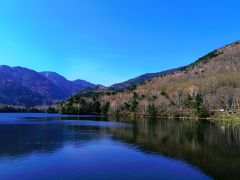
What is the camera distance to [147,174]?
3688 cm

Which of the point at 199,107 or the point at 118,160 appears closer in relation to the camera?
the point at 118,160

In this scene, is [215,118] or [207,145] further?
[215,118]

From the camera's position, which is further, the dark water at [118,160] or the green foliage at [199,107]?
the green foliage at [199,107]

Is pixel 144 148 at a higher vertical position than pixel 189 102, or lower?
lower

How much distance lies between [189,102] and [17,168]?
147942mm

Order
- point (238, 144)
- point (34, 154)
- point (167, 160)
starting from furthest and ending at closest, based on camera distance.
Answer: point (238, 144), point (34, 154), point (167, 160)

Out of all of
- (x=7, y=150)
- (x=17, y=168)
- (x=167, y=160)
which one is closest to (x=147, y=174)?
(x=167, y=160)

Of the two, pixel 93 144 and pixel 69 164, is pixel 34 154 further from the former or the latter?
pixel 93 144

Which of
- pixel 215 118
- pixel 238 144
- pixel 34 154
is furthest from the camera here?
pixel 215 118

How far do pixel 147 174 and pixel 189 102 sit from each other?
145 metres

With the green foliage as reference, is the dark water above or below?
below

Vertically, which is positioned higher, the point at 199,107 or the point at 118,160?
the point at 199,107

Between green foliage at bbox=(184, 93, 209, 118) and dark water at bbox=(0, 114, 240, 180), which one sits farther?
green foliage at bbox=(184, 93, 209, 118)

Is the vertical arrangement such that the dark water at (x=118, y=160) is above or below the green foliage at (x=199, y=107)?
below
